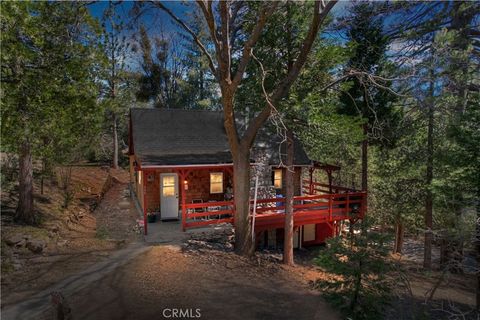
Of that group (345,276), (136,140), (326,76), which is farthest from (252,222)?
(136,140)

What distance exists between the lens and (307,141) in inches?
475

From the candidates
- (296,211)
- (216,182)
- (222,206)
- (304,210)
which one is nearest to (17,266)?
(222,206)

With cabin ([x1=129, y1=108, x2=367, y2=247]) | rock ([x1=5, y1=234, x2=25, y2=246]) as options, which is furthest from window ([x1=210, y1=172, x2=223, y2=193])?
rock ([x1=5, y1=234, x2=25, y2=246])

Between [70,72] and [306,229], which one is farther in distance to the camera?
[306,229]

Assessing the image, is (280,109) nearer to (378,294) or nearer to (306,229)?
(378,294)

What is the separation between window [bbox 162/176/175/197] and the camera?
1392 centimetres

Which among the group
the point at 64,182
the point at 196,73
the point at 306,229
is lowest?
the point at 306,229

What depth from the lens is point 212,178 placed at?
1488 cm

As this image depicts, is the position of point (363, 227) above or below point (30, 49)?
below

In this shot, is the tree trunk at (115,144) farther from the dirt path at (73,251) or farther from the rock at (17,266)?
the rock at (17,266)

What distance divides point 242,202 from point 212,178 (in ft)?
15.3

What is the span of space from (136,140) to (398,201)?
13709mm

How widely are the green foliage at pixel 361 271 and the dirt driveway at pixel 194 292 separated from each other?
0.75 meters

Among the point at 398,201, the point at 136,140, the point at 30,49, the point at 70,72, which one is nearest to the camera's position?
the point at 30,49
